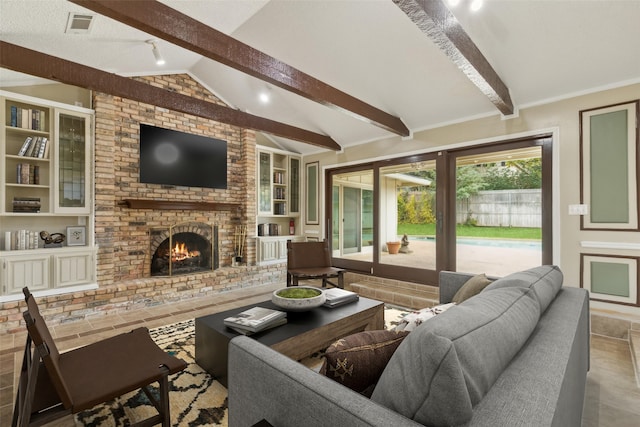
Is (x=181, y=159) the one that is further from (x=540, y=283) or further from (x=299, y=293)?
(x=540, y=283)

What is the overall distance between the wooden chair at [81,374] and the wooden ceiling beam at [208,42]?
1.67 m

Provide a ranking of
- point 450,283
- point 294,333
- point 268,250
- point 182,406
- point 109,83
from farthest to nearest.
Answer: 1. point 268,250
2. point 109,83
3. point 450,283
4. point 294,333
5. point 182,406

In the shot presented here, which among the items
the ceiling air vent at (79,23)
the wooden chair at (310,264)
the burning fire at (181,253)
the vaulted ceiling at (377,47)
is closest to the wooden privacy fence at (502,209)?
the vaulted ceiling at (377,47)

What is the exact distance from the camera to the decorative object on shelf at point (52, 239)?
3.44 meters

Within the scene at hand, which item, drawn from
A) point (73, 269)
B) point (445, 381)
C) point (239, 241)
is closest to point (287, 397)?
point (445, 381)

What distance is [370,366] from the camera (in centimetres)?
98

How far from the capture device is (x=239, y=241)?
529 cm

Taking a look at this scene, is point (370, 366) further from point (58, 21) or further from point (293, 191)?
point (293, 191)

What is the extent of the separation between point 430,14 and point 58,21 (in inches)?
123

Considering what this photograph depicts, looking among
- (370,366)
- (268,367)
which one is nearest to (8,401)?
(268,367)

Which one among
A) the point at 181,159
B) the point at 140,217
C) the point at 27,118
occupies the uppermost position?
the point at 27,118

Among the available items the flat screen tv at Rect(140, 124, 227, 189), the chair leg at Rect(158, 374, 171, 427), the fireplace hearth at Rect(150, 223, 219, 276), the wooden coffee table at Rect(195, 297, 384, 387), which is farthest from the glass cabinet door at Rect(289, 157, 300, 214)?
the chair leg at Rect(158, 374, 171, 427)

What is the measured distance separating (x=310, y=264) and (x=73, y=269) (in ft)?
9.38

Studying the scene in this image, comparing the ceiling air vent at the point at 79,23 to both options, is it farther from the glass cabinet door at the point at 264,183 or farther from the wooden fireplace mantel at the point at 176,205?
the glass cabinet door at the point at 264,183
